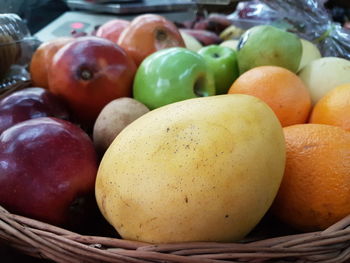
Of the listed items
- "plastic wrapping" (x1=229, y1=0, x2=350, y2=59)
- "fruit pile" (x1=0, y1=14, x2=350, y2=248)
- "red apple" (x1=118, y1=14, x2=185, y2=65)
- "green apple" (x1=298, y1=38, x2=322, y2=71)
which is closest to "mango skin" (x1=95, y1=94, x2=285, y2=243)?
"fruit pile" (x1=0, y1=14, x2=350, y2=248)

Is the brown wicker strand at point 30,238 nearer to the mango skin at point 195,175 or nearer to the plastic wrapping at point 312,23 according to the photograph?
the mango skin at point 195,175

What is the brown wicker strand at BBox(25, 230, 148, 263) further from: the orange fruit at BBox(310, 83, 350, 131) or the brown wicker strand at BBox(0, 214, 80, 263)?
the orange fruit at BBox(310, 83, 350, 131)

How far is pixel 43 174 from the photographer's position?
46 cm

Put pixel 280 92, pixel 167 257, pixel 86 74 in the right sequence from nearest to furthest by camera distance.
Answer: pixel 167 257, pixel 280 92, pixel 86 74

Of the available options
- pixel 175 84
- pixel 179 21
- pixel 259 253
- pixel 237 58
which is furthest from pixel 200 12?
pixel 259 253

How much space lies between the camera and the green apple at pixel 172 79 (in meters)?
0.65

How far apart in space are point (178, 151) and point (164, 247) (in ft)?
0.31

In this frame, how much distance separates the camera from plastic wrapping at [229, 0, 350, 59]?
3.31 ft

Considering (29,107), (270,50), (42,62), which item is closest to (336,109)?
(270,50)

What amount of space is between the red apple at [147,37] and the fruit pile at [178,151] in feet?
0.35

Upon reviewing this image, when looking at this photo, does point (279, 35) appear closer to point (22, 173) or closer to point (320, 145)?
point (320, 145)

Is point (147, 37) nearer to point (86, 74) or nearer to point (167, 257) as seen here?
point (86, 74)

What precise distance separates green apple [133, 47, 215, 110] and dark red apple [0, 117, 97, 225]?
0.21 meters

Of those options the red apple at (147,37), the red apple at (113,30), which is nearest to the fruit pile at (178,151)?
the red apple at (147,37)
